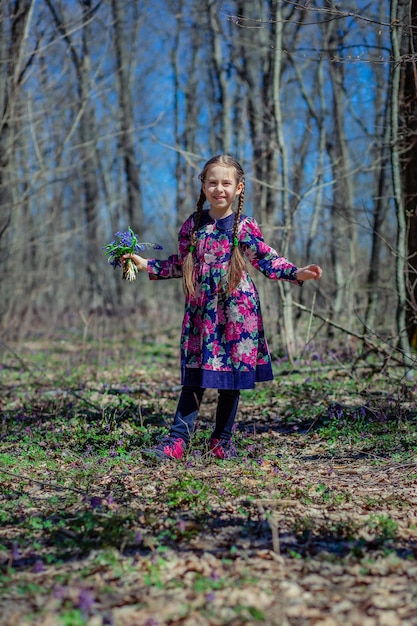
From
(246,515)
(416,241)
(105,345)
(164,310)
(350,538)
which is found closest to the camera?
→ (350,538)

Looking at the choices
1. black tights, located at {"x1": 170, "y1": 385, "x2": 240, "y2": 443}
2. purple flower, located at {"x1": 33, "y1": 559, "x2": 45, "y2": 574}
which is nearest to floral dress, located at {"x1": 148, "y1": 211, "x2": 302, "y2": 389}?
black tights, located at {"x1": 170, "y1": 385, "x2": 240, "y2": 443}

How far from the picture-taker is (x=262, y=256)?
164 inches

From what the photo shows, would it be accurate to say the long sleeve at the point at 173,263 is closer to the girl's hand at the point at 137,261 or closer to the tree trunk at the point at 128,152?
the girl's hand at the point at 137,261

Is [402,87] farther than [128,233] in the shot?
Yes

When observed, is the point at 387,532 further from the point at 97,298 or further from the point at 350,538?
the point at 97,298

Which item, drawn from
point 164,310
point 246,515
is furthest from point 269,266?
point 164,310

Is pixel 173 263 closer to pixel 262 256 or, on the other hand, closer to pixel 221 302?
pixel 221 302

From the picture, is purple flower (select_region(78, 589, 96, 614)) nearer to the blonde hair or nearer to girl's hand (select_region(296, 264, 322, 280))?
the blonde hair

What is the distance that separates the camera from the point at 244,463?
13.3 ft

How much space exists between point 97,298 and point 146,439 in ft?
49.0

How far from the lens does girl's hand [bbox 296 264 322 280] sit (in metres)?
3.88

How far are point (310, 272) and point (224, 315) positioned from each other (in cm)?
63

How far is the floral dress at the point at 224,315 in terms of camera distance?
13.2 feet

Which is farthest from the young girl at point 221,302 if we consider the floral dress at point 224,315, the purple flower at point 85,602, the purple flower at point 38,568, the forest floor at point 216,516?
the purple flower at point 85,602
